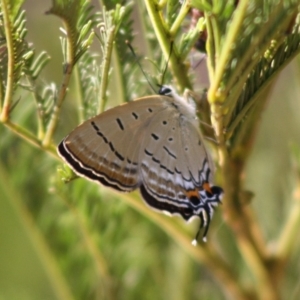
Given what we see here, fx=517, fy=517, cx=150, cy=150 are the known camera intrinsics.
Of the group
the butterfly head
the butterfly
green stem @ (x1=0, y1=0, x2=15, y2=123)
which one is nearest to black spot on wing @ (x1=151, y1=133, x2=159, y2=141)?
the butterfly

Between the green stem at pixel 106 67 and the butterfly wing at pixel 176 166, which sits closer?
the green stem at pixel 106 67

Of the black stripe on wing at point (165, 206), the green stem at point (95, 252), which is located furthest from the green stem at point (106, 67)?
the green stem at point (95, 252)

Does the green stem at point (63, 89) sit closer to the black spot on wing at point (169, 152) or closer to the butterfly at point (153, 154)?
the butterfly at point (153, 154)

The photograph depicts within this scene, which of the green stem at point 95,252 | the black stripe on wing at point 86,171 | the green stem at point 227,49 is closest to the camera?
the green stem at point 227,49

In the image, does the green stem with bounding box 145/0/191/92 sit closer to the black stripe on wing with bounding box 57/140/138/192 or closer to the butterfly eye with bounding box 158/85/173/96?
the butterfly eye with bounding box 158/85/173/96

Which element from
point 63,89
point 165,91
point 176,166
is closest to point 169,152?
point 176,166

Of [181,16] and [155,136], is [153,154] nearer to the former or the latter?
[155,136]
